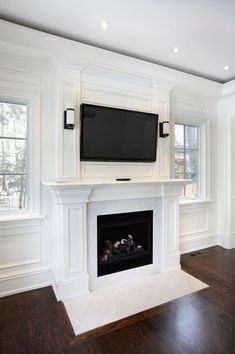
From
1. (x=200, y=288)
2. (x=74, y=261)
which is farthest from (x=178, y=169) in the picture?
(x=74, y=261)

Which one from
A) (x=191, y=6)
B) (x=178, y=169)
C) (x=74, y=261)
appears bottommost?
(x=74, y=261)

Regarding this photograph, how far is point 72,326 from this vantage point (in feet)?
6.28

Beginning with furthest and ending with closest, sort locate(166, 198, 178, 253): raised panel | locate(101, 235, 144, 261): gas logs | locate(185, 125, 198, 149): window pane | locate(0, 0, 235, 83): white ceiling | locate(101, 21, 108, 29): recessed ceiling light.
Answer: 1. locate(185, 125, 198, 149): window pane
2. locate(166, 198, 178, 253): raised panel
3. locate(101, 235, 144, 261): gas logs
4. locate(101, 21, 108, 29): recessed ceiling light
5. locate(0, 0, 235, 83): white ceiling

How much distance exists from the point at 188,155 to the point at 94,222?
7.04 ft

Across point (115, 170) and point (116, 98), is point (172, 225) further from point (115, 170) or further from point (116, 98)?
point (116, 98)

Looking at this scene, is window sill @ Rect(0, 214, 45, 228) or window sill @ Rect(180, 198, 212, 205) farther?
window sill @ Rect(180, 198, 212, 205)

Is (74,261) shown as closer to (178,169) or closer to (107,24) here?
(178,169)

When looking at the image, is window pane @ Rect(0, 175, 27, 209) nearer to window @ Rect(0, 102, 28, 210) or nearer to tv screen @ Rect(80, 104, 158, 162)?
window @ Rect(0, 102, 28, 210)

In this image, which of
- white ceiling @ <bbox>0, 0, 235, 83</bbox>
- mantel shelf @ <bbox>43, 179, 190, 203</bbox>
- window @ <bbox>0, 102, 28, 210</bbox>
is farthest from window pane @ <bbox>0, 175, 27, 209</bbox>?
white ceiling @ <bbox>0, 0, 235, 83</bbox>

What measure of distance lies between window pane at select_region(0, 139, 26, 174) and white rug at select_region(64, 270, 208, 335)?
1614mm

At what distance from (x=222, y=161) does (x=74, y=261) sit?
3.03 meters

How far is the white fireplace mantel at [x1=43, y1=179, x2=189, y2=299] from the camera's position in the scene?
234 cm

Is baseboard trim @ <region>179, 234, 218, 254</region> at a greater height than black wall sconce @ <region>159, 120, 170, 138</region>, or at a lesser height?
lesser

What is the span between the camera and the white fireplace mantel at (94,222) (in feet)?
7.67
